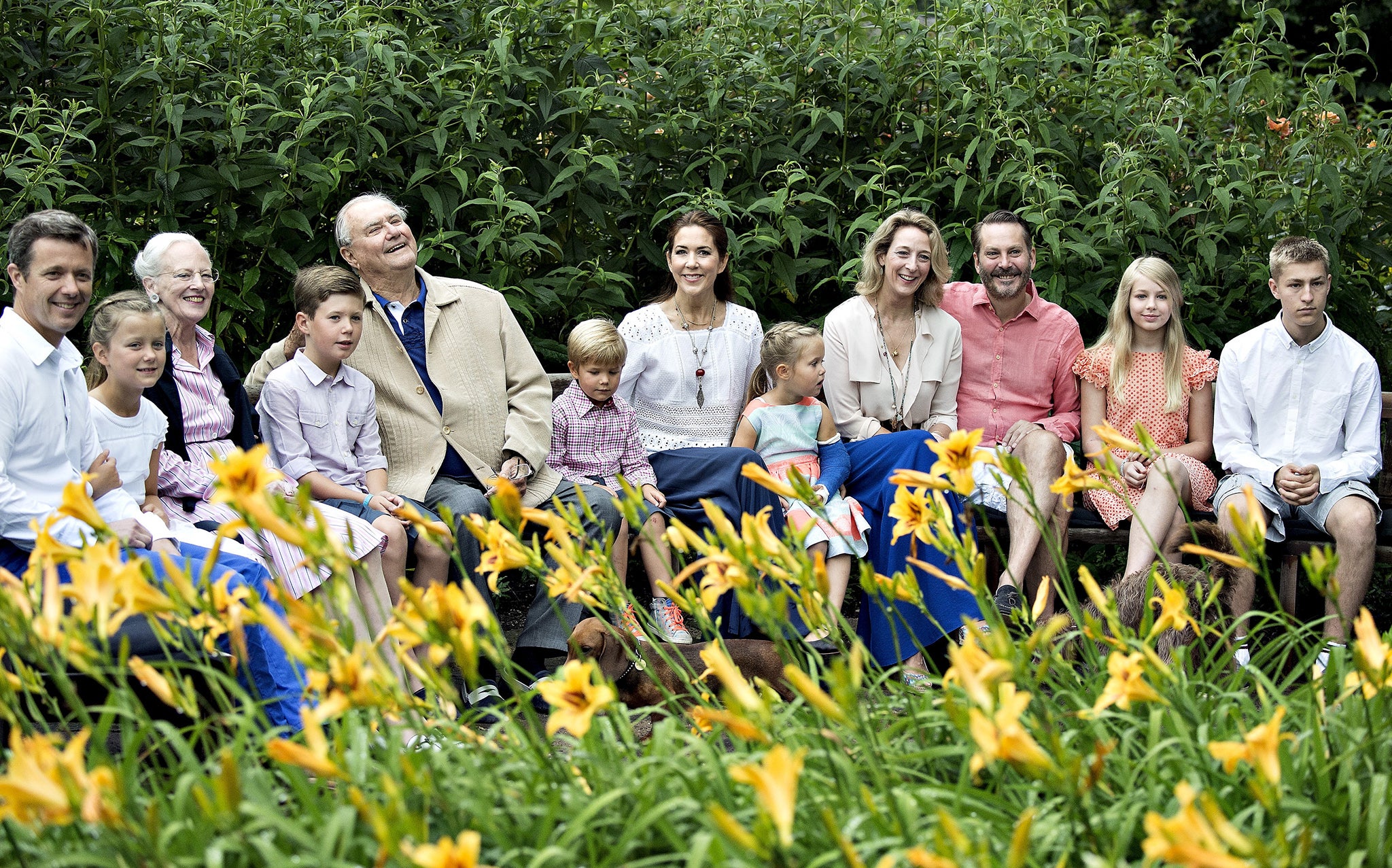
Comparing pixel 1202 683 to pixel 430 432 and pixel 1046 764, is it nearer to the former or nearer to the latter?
pixel 1046 764

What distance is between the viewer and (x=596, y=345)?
429cm

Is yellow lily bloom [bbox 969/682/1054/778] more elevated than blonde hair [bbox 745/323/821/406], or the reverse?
blonde hair [bbox 745/323/821/406]

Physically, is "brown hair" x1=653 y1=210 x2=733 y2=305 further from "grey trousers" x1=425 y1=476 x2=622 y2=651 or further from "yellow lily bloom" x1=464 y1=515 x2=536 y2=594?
"yellow lily bloom" x1=464 y1=515 x2=536 y2=594

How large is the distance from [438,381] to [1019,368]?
201 cm

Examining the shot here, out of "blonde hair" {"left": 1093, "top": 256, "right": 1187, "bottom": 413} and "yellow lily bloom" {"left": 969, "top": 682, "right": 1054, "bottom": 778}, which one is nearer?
"yellow lily bloom" {"left": 969, "top": 682, "right": 1054, "bottom": 778}

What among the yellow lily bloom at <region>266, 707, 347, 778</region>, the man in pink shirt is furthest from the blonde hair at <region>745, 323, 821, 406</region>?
the yellow lily bloom at <region>266, 707, 347, 778</region>

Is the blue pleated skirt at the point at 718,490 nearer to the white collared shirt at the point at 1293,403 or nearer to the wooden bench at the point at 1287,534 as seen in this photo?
the wooden bench at the point at 1287,534

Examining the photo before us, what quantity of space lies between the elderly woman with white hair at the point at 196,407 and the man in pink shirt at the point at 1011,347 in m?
2.07

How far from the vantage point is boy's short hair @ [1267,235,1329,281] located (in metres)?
4.29

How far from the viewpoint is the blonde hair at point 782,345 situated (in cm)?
438

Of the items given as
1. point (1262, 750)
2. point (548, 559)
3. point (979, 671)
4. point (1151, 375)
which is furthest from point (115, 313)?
point (1151, 375)

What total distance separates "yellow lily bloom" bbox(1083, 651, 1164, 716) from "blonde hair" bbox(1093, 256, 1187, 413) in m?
2.86

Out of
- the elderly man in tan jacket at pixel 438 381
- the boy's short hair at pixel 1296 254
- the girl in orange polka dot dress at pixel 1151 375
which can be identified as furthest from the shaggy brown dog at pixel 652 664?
the boy's short hair at pixel 1296 254

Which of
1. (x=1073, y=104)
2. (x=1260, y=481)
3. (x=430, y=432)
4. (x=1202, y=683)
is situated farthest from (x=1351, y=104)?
(x=1202, y=683)
